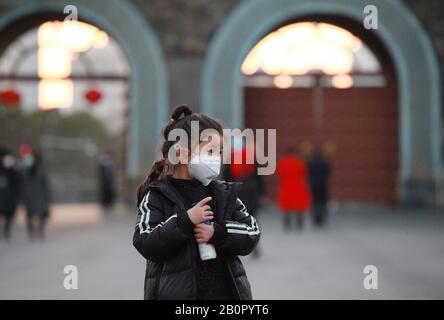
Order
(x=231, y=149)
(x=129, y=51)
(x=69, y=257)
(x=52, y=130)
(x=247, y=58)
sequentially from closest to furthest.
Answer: (x=231, y=149), (x=69, y=257), (x=129, y=51), (x=247, y=58), (x=52, y=130)

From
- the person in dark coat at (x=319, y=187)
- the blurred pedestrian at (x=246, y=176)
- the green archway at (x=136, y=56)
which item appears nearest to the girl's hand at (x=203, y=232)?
the blurred pedestrian at (x=246, y=176)

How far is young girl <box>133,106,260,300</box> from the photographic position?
281 centimetres

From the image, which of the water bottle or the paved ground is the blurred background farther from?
the water bottle

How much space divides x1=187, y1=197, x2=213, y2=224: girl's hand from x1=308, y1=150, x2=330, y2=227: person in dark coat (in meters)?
9.52

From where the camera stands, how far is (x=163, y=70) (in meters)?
14.3

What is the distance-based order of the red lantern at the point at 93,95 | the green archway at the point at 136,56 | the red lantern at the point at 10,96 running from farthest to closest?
the red lantern at the point at 93,95 → the red lantern at the point at 10,96 → the green archway at the point at 136,56

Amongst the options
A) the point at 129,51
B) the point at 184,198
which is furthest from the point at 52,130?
the point at 184,198

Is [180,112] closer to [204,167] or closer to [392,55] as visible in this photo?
[204,167]

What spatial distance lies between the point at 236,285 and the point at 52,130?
57.8 feet

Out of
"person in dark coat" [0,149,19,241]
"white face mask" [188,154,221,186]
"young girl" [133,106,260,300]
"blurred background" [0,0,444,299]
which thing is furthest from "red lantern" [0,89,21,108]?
"white face mask" [188,154,221,186]

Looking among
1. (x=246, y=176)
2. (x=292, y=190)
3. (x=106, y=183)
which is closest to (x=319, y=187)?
(x=292, y=190)

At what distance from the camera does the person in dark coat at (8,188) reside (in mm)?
11055

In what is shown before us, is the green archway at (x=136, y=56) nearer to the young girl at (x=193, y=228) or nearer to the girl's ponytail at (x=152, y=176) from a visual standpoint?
the girl's ponytail at (x=152, y=176)
